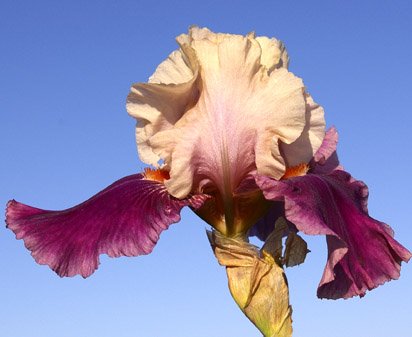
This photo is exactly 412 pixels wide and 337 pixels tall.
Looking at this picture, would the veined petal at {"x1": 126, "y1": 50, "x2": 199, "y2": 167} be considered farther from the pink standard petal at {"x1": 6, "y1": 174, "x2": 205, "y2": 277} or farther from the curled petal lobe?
the curled petal lobe

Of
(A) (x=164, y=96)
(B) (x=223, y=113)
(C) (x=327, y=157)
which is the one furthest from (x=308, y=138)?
(A) (x=164, y=96)

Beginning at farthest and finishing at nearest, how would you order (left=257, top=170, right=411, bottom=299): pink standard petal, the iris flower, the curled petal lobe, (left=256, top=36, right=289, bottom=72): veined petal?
1. the curled petal lobe
2. (left=256, top=36, right=289, bottom=72): veined petal
3. the iris flower
4. (left=257, top=170, right=411, bottom=299): pink standard petal

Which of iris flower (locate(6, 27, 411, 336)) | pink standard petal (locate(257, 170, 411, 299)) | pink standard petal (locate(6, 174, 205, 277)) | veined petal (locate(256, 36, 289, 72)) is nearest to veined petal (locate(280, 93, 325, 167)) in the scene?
iris flower (locate(6, 27, 411, 336))

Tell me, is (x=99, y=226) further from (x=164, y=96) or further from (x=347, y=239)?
(x=347, y=239)

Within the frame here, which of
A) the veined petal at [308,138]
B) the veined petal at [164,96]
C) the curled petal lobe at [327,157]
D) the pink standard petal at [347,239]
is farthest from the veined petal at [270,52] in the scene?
the curled petal lobe at [327,157]

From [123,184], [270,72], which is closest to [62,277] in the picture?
[123,184]

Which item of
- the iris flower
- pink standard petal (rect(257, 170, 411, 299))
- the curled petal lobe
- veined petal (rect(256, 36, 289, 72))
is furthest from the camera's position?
the curled petal lobe

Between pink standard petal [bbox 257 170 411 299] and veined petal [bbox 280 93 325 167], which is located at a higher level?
veined petal [bbox 280 93 325 167]

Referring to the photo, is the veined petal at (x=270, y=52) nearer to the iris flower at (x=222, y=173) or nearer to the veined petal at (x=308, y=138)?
the iris flower at (x=222, y=173)
